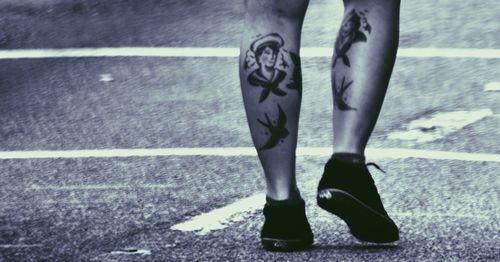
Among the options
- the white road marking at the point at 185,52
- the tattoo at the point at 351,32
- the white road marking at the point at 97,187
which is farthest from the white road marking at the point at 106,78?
the tattoo at the point at 351,32

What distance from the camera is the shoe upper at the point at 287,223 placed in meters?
3.50

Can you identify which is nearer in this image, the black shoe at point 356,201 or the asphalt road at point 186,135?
the black shoe at point 356,201

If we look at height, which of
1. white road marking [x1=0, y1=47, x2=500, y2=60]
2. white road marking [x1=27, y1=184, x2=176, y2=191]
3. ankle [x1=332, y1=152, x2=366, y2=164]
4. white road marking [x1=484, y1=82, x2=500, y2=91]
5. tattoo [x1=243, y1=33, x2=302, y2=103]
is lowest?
white road marking [x1=0, y1=47, x2=500, y2=60]

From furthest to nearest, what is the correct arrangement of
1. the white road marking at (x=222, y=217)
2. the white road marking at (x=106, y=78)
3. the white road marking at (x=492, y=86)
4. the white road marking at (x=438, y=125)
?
the white road marking at (x=106, y=78) → the white road marking at (x=492, y=86) → the white road marking at (x=438, y=125) → the white road marking at (x=222, y=217)

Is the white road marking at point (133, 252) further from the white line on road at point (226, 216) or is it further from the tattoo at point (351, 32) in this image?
the tattoo at point (351, 32)

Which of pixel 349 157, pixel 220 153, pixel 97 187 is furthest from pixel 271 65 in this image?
pixel 220 153

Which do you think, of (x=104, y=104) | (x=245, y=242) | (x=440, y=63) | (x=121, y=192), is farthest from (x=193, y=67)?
(x=245, y=242)

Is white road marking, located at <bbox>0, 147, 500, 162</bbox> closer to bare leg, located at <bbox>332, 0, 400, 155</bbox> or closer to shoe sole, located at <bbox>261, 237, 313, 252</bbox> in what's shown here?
bare leg, located at <bbox>332, 0, 400, 155</bbox>

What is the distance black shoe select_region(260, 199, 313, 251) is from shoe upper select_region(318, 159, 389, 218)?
0.10 metres

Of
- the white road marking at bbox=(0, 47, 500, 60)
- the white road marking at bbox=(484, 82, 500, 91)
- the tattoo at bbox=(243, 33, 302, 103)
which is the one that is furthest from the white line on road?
the white road marking at bbox=(0, 47, 500, 60)

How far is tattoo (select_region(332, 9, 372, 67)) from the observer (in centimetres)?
360

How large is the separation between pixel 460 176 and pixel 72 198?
137 cm

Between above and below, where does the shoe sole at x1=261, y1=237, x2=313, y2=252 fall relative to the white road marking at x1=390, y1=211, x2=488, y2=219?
above

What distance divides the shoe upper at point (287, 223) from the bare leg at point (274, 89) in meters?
0.04
